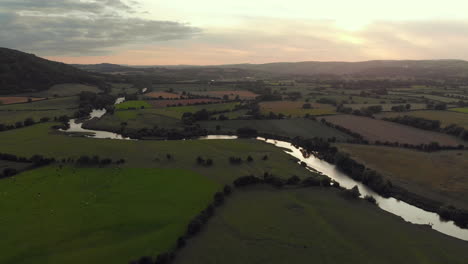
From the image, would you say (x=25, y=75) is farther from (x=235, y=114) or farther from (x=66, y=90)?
(x=235, y=114)

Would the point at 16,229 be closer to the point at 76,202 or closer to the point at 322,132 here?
the point at 76,202

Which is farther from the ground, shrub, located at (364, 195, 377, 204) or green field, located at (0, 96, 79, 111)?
green field, located at (0, 96, 79, 111)

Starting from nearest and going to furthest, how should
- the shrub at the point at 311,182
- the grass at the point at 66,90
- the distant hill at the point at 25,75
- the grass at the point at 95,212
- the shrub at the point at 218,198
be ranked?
the grass at the point at 95,212 < the shrub at the point at 218,198 < the shrub at the point at 311,182 < the distant hill at the point at 25,75 < the grass at the point at 66,90

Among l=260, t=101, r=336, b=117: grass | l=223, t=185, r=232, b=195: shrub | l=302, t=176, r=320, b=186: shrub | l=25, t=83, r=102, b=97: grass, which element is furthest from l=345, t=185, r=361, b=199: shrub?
l=25, t=83, r=102, b=97: grass

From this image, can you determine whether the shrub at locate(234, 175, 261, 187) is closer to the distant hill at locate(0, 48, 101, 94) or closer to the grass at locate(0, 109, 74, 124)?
the grass at locate(0, 109, 74, 124)

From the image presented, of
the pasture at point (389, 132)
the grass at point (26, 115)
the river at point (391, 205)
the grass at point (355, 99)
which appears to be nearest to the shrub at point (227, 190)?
the river at point (391, 205)

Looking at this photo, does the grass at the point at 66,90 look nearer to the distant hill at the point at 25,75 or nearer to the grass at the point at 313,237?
the distant hill at the point at 25,75

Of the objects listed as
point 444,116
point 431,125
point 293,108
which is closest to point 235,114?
point 293,108
